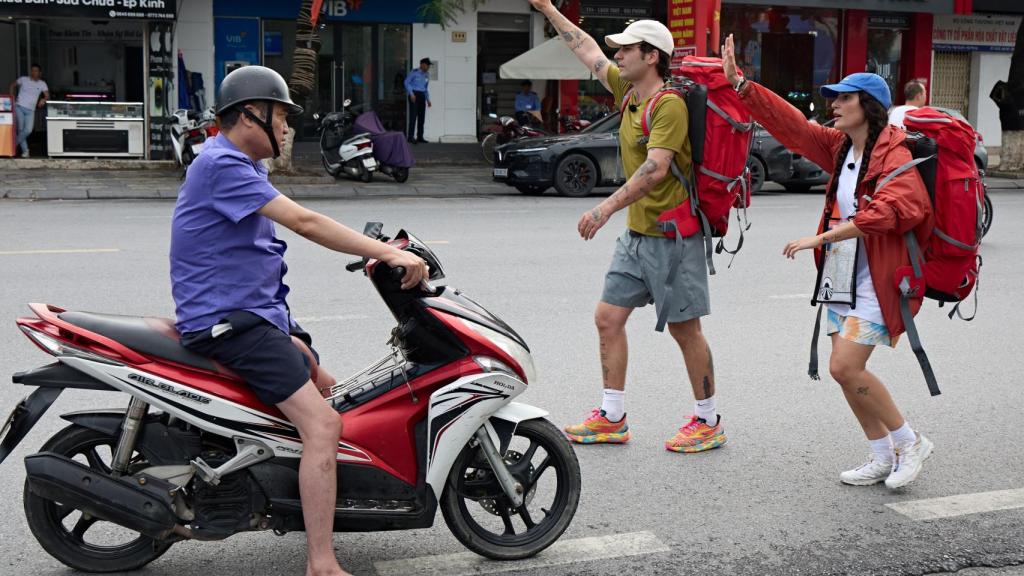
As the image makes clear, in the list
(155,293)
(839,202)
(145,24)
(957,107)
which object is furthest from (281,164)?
(957,107)

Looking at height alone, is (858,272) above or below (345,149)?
above

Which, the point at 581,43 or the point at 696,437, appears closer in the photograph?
the point at 696,437

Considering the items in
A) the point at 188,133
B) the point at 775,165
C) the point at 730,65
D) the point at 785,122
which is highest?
the point at 730,65

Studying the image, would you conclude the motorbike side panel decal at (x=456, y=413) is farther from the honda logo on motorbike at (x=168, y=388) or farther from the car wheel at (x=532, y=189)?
the car wheel at (x=532, y=189)

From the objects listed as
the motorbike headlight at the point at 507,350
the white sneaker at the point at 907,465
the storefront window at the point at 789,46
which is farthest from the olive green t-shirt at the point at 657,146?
the storefront window at the point at 789,46

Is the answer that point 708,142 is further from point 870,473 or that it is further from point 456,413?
point 456,413

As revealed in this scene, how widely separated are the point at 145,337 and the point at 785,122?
2770 mm

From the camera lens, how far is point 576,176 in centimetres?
1827

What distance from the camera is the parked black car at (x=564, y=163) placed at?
1817 centimetres

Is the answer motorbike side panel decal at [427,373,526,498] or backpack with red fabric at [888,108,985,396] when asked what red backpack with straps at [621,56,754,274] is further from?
motorbike side panel decal at [427,373,526,498]

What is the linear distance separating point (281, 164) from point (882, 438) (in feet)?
52.2

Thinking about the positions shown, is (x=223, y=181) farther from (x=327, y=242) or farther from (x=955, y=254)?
(x=955, y=254)

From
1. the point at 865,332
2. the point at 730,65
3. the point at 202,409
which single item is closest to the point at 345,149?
the point at 730,65

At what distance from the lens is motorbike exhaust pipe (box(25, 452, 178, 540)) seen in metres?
3.72
